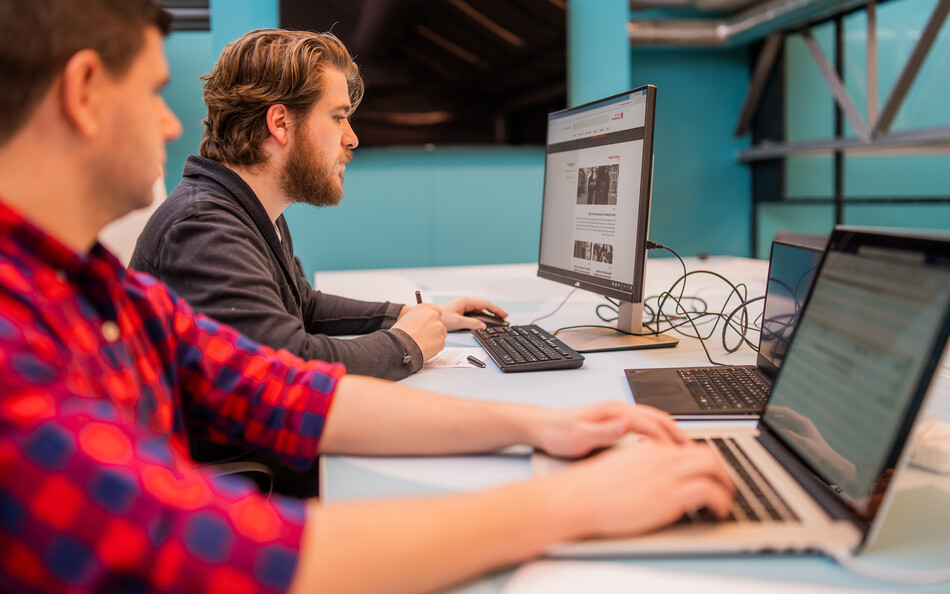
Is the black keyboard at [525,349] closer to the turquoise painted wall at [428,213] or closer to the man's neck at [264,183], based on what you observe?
the man's neck at [264,183]

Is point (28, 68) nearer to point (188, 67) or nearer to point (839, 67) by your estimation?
point (188, 67)

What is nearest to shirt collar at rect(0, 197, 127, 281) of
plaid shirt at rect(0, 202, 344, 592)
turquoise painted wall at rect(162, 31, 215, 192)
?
plaid shirt at rect(0, 202, 344, 592)

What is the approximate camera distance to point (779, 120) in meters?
4.54

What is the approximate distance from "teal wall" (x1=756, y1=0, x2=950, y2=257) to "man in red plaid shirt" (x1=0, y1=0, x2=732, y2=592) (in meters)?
3.97

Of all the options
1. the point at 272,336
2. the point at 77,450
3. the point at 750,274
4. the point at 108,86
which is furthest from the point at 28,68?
the point at 750,274

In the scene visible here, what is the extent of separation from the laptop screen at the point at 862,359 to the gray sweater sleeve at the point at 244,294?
2.04ft

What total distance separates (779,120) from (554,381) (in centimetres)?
417

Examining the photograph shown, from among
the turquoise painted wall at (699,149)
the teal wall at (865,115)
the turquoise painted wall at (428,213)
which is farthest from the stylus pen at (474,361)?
the turquoise painted wall at (699,149)

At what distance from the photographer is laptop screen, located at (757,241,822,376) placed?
1006mm

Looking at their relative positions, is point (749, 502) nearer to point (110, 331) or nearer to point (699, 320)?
point (110, 331)

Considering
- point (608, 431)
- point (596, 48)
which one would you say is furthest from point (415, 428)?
point (596, 48)

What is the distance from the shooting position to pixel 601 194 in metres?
1.38

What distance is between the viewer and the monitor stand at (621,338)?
1325 millimetres

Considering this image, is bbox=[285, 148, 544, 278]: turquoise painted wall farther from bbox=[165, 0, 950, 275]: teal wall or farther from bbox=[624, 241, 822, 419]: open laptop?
bbox=[624, 241, 822, 419]: open laptop
